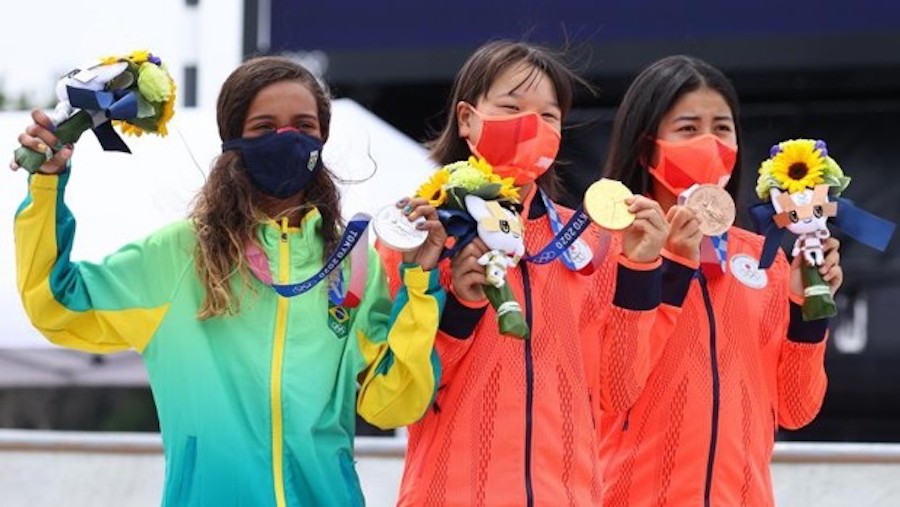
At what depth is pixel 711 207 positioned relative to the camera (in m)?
4.36

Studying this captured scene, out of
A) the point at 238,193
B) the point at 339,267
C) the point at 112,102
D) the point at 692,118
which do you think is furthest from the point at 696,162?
the point at 112,102

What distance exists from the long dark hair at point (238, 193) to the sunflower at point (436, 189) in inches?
9.9

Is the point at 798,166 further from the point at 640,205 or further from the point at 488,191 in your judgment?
the point at 488,191

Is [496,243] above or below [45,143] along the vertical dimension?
below

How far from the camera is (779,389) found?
463 cm

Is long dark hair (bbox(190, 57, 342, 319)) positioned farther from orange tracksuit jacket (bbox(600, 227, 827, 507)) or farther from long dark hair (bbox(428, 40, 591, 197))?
orange tracksuit jacket (bbox(600, 227, 827, 507))

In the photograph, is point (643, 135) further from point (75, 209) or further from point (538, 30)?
point (538, 30)

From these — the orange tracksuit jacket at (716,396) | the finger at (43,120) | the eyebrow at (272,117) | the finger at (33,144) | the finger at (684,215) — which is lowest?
the orange tracksuit jacket at (716,396)

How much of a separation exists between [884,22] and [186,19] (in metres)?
3.10

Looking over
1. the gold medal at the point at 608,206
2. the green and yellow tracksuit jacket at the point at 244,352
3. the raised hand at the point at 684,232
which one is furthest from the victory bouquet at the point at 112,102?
the raised hand at the point at 684,232

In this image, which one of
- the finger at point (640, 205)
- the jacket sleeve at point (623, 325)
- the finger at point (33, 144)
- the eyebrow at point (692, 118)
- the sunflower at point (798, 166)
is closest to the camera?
the finger at point (33, 144)

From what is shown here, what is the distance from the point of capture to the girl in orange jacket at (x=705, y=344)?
4414 millimetres

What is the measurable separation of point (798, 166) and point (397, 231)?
1.12 metres

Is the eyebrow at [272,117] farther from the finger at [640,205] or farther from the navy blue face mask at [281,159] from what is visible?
the finger at [640,205]
